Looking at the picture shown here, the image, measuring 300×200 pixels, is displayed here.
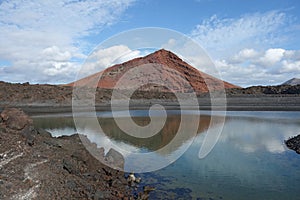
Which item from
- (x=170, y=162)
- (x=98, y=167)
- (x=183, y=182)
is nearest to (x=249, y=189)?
(x=183, y=182)

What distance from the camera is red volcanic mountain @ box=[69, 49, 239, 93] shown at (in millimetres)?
85625

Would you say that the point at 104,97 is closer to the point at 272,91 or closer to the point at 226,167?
the point at 272,91

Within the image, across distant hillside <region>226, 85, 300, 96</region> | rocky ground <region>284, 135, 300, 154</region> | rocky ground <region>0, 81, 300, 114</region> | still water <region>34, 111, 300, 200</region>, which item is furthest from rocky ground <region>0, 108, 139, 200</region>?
distant hillside <region>226, 85, 300, 96</region>

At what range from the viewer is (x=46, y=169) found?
10.8 metres

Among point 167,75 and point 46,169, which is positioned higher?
point 167,75

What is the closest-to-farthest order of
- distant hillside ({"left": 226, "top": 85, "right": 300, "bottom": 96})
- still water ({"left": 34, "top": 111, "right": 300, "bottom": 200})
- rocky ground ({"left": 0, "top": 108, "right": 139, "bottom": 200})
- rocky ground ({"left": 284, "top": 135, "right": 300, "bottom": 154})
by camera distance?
1. rocky ground ({"left": 0, "top": 108, "right": 139, "bottom": 200})
2. still water ({"left": 34, "top": 111, "right": 300, "bottom": 200})
3. rocky ground ({"left": 284, "top": 135, "right": 300, "bottom": 154})
4. distant hillside ({"left": 226, "top": 85, "right": 300, "bottom": 96})

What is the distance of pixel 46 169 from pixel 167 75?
3113 inches

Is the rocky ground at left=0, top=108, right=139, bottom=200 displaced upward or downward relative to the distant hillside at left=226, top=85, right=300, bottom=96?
downward

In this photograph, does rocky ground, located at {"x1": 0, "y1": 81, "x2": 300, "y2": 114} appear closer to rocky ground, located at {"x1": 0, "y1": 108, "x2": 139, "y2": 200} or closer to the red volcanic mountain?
the red volcanic mountain

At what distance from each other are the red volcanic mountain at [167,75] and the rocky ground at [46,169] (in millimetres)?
58685

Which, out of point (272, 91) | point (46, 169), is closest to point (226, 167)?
point (46, 169)

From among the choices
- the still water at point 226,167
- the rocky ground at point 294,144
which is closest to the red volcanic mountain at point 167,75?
the still water at point 226,167

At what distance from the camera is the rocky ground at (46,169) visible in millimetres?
9414

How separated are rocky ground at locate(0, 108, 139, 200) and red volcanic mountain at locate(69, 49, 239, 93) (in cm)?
5869
